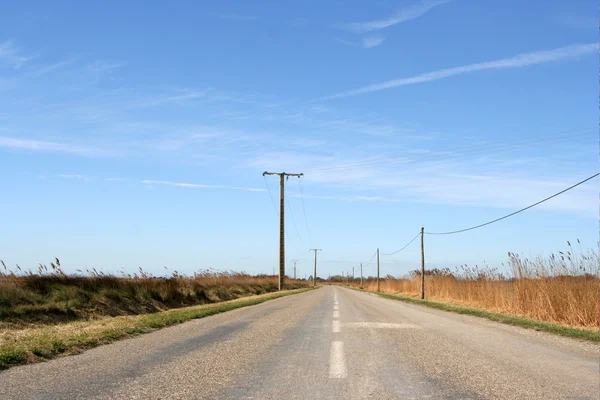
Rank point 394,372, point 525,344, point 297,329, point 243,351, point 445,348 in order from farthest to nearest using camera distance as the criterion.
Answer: point 297,329, point 525,344, point 445,348, point 243,351, point 394,372

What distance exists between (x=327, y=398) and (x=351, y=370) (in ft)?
5.39

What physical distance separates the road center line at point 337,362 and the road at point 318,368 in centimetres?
2

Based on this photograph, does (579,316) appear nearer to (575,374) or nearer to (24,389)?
(575,374)

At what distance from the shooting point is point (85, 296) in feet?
63.9

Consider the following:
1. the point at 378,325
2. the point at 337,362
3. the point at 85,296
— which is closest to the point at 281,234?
the point at 85,296

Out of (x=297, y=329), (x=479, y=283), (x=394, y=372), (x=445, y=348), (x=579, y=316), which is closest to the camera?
(x=394, y=372)

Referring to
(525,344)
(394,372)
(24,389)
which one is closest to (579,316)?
(525,344)

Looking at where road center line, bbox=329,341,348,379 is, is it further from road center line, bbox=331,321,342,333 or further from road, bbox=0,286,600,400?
road center line, bbox=331,321,342,333

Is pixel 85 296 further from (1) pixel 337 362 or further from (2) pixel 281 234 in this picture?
(2) pixel 281 234

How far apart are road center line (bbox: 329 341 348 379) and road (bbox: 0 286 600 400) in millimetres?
17

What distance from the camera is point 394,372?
7059 mm

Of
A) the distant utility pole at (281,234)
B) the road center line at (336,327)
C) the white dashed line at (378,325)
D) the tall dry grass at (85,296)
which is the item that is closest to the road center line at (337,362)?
the road center line at (336,327)

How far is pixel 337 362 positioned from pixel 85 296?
47.5 ft

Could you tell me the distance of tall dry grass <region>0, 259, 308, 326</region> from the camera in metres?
16.0
